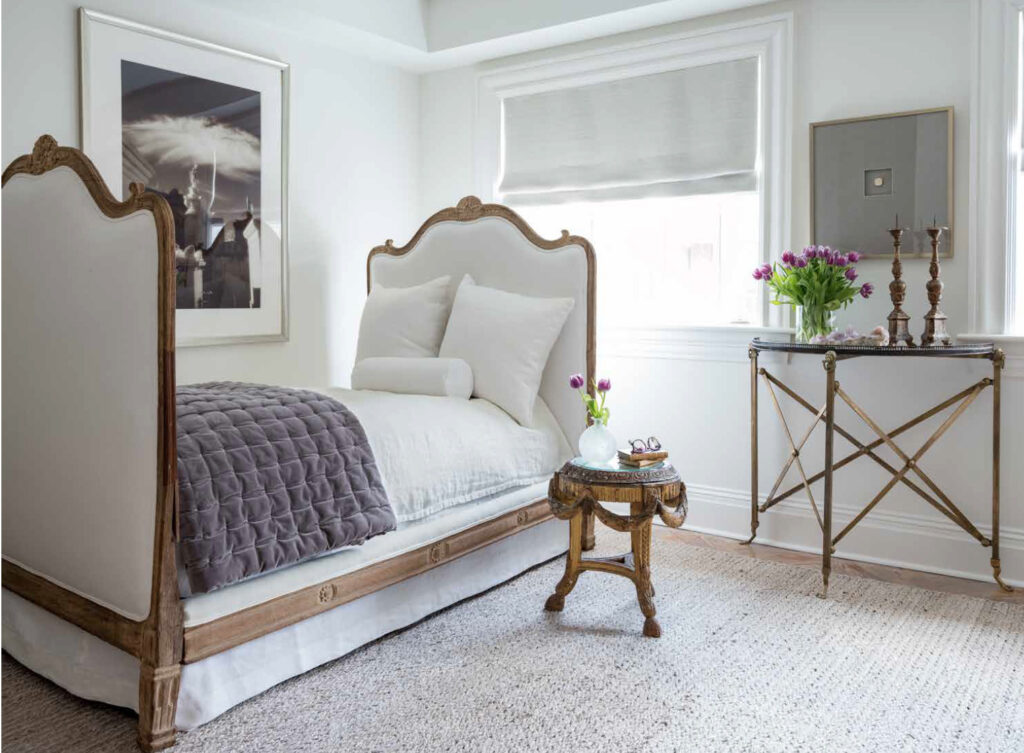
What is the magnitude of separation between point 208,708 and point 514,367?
1679mm

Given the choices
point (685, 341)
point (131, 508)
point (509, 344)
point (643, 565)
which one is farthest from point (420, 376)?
point (131, 508)

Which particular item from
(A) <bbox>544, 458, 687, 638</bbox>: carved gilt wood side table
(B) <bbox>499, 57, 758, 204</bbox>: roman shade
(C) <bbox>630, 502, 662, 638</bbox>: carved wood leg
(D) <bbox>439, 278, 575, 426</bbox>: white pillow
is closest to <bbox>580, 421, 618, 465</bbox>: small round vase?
(A) <bbox>544, 458, 687, 638</bbox>: carved gilt wood side table

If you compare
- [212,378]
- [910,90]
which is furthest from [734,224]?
[212,378]

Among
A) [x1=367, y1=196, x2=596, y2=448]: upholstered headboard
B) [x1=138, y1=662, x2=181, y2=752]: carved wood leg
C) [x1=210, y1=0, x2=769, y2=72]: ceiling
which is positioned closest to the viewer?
[x1=138, y1=662, x2=181, y2=752]: carved wood leg

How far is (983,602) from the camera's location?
3020 mm

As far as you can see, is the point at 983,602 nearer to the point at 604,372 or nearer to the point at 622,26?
the point at 604,372

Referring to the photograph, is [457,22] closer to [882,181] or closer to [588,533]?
[882,181]

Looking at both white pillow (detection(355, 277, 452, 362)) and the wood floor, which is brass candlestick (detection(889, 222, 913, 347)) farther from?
white pillow (detection(355, 277, 452, 362))

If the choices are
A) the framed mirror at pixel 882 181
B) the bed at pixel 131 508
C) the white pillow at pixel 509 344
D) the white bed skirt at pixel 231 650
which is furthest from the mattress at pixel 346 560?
the framed mirror at pixel 882 181

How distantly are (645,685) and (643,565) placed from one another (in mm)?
472

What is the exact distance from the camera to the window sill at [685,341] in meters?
3.77

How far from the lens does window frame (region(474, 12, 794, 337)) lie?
3654mm

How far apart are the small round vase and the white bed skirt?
0.55 m

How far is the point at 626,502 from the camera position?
106 inches
